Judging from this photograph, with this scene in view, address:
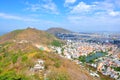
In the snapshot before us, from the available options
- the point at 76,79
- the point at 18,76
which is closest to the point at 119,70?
the point at 76,79

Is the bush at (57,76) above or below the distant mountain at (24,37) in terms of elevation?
below

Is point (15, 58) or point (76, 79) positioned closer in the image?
point (76, 79)

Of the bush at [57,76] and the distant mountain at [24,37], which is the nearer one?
the bush at [57,76]

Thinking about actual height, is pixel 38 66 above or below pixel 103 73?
above

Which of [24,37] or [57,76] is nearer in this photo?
[57,76]

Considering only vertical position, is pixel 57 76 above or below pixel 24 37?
below

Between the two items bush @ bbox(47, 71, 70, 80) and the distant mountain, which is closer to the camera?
bush @ bbox(47, 71, 70, 80)

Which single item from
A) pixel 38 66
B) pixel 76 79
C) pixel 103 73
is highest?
pixel 38 66

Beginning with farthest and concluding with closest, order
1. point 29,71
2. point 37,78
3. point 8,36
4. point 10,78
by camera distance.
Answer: point 8,36
point 29,71
point 37,78
point 10,78

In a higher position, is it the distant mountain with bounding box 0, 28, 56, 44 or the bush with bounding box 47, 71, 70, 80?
the distant mountain with bounding box 0, 28, 56, 44

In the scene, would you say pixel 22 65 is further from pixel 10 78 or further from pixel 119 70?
pixel 119 70

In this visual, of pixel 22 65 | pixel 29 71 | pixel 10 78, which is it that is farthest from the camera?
pixel 22 65
